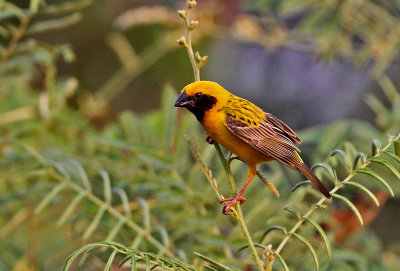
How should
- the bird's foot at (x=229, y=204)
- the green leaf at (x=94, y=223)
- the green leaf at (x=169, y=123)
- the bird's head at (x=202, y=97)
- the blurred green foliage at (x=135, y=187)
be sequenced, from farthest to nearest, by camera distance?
1. the green leaf at (x=169, y=123)
2. the blurred green foliage at (x=135, y=187)
3. the green leaf at (x=94, y=223)
4. the bird's head at (x=202, y=97)
5. the bird's foot at (x=229, y=204)

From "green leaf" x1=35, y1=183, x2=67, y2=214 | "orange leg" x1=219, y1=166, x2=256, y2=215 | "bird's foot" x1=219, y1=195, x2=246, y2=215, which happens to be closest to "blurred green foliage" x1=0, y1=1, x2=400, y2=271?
"green leaf" x1=35, y1=183, x2=67, y2=214

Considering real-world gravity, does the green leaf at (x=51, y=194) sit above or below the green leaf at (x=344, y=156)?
below

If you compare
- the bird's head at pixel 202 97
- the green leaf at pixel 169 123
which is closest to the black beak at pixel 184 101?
the bird's head at pixel 202 97

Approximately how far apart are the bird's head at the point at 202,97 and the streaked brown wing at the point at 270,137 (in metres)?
0.05

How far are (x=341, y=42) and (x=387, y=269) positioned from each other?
1079 mm

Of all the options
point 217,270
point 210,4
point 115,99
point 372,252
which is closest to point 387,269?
point 372,252

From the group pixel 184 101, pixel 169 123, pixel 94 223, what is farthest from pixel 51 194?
pixel 169 123

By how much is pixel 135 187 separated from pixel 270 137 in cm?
73

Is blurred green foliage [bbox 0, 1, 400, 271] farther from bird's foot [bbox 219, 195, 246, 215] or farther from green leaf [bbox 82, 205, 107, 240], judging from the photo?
bird's foot [bbox 219, 195, 246, 215]

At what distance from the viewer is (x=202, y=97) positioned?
3.99ft

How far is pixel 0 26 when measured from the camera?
1721 mm

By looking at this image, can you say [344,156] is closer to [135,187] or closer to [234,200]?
[234,200]

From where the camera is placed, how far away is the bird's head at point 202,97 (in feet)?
3.80

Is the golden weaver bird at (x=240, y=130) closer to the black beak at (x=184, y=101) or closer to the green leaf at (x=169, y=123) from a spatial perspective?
the black beak at (x=184, y=101)
